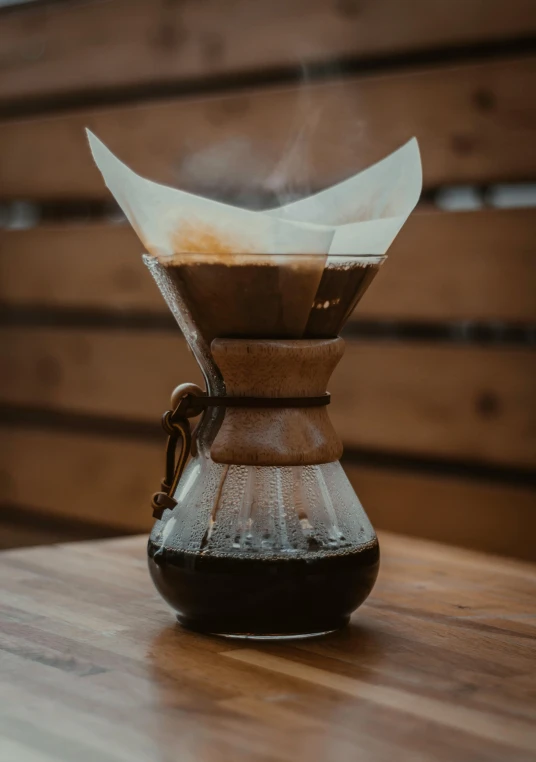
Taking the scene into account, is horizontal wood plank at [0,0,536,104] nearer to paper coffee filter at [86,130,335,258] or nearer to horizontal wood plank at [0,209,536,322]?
horizontal wood plank at [0,209,536,322]

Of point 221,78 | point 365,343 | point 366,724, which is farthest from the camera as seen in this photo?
point 221,78

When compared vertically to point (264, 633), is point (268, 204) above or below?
above

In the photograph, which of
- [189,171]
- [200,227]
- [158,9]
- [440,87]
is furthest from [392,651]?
[158,9]

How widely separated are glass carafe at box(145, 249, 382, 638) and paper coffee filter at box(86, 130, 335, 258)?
0.01 metres

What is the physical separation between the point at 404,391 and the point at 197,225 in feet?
3.36

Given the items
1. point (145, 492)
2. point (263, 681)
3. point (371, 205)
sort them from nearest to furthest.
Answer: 1. point (263, 681)
2. point (371, 205)
3. point (145, 492)

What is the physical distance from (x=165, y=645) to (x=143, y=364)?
1.42 metres

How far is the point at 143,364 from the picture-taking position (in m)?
2.02

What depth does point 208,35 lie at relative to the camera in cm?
186

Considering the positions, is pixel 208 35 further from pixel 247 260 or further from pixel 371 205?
pixel 247 260

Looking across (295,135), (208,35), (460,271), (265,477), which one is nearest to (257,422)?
(265,477)

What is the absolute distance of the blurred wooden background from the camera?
150cm

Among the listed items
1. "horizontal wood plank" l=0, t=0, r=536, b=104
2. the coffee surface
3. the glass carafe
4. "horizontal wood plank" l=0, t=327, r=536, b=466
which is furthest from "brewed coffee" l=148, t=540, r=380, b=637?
"horizontal wood plank" l=0, t=0, r=536, b=104

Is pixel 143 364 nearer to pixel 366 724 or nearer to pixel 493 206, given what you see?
pixel 493 206
